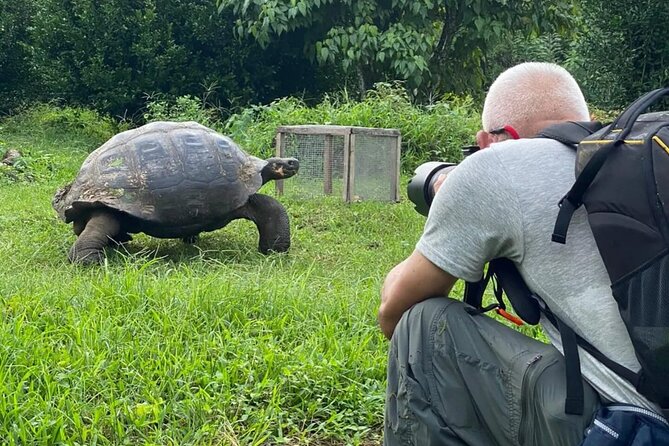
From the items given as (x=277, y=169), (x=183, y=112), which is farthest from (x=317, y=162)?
(x=183, y=112)

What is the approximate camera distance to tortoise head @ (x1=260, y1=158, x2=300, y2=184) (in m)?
5.65

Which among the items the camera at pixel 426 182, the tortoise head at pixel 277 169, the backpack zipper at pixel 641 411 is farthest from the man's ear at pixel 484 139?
the tortoise head at pixel 277 169

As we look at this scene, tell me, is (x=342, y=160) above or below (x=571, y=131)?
below

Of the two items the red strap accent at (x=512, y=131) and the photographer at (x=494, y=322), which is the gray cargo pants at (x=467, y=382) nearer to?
the photographer at (x=494, y=322)

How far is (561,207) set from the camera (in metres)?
1.58

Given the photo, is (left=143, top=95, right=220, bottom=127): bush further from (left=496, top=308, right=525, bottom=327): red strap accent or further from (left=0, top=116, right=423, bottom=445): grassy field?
(left=496, top=308, right=525, bottom=327): red strap accent

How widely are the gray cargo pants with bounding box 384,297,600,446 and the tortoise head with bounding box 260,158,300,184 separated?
378cm

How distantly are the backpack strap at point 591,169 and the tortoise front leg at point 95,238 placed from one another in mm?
3632

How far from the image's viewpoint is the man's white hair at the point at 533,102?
6.31 feet

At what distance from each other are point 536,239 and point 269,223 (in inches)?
148

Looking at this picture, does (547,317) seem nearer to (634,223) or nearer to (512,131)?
(634,223)

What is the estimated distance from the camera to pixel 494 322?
6.25ft

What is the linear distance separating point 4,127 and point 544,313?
11.5 metres

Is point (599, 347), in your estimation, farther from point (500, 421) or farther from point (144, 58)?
point (144, 58)
